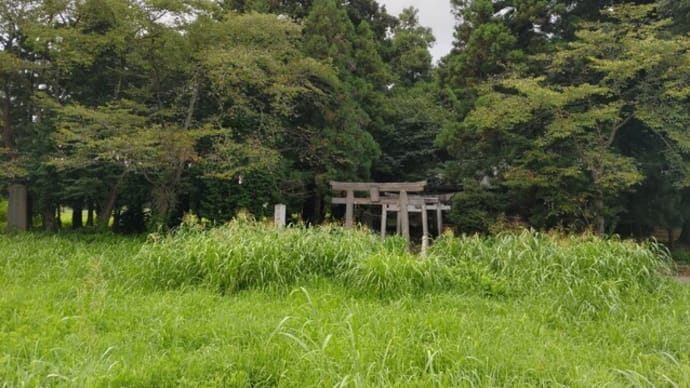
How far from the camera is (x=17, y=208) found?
853 cm

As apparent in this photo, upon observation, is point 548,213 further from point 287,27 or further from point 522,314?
point 287,27

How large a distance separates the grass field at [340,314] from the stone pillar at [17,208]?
347 centimetres

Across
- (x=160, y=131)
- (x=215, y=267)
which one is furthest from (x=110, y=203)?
(x=215, y=267)

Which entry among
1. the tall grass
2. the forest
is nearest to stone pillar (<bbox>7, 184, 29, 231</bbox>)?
the forest

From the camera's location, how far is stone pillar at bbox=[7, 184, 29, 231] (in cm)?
845

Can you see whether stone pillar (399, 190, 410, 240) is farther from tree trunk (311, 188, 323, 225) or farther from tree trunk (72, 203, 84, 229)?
tree trunk (72, 203, 84, 229)

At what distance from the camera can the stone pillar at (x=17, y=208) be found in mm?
8453

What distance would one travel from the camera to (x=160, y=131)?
7.45 m

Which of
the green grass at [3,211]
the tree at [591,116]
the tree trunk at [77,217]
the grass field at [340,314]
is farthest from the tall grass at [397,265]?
the green grass at [3,211]

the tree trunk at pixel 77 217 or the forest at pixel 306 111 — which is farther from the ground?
the forest at pixel 306 111

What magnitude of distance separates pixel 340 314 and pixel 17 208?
28.2 feet

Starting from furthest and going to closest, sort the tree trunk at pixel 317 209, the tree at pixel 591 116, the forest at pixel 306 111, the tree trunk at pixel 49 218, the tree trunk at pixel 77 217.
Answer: the tree trunk at pixel 317 209 → the tree trunk at pixel 77 217 → the tree trunk at pixel 49 218 → the tree at pixel 591 116 → the forest at pixel 306 111

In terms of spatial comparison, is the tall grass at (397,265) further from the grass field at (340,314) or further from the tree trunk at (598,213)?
the tree trunk at (598,213)

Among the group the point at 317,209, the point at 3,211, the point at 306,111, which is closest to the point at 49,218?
the point at 3,211
